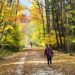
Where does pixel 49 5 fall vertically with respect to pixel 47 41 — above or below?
above

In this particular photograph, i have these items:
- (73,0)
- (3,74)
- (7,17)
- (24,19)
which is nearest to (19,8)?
(24,19)

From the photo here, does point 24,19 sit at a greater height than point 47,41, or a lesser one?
greater

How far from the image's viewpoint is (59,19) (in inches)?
2020

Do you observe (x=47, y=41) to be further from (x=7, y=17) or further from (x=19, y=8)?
(x=7, y=17)

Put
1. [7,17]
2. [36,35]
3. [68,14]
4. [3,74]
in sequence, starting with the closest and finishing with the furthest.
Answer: [3,74], [7,17], [68,14], [36,35]

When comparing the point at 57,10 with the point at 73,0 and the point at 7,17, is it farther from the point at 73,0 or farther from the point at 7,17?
the point at 7,17

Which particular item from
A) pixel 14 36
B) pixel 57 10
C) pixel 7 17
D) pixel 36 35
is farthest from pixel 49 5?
pixel 36 35

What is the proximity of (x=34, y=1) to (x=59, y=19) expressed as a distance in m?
5.56

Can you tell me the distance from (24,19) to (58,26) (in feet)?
19.6

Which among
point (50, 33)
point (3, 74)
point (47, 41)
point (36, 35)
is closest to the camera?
point (3, 74)

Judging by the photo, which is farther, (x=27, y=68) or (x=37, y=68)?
(x=27, y=68)

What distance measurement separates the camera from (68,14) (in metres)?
42.0

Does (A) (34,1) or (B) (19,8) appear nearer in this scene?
(B) (19,8)

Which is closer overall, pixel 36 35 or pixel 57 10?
pixel 57 10
